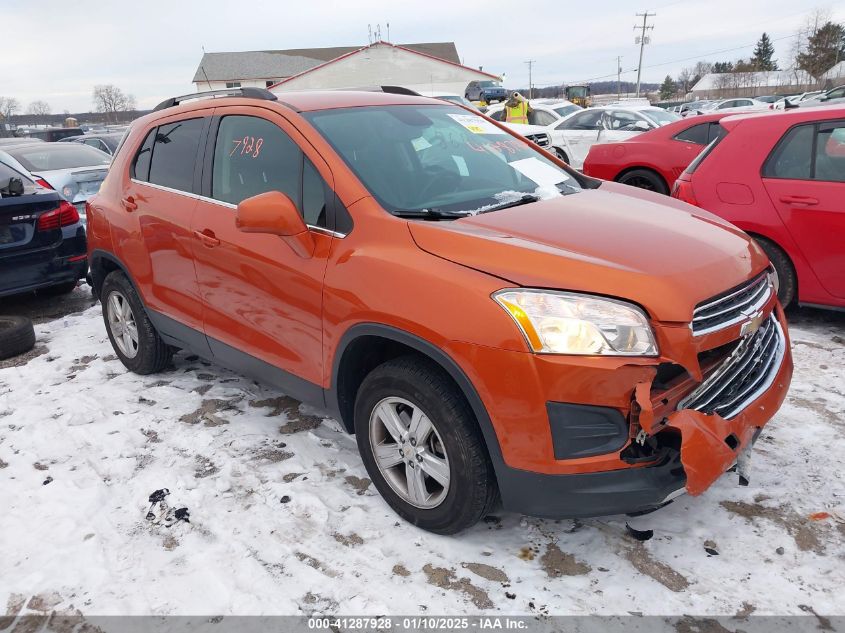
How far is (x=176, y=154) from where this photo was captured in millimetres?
3973

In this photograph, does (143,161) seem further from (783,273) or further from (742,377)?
(783,273)

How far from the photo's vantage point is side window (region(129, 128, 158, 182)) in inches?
167

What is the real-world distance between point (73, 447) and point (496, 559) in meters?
2.55

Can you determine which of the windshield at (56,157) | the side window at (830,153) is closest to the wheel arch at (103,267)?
the side window at (830,153)

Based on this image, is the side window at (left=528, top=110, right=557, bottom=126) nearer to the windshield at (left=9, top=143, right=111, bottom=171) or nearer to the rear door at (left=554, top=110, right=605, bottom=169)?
the rear door at (left=554, top=110, right=605, bottom=169)

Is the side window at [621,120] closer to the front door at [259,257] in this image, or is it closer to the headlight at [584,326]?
the front door at [259,257]

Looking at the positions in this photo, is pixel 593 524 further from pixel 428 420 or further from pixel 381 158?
pixel 381 158

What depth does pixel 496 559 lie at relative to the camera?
2631 mm

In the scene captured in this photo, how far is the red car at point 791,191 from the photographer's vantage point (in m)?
4.49

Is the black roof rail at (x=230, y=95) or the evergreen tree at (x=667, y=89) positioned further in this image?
the evergreen tree at (x=667, y=89)

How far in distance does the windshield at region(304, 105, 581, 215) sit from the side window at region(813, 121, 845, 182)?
2.22 metres

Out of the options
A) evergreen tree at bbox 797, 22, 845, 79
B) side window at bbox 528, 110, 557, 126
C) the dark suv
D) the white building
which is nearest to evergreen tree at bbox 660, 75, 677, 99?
evergreen tree at bbox 797, 22, 845, 79

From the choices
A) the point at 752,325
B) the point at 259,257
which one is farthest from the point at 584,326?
the point at 259,257

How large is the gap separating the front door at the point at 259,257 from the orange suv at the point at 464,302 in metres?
0.01
